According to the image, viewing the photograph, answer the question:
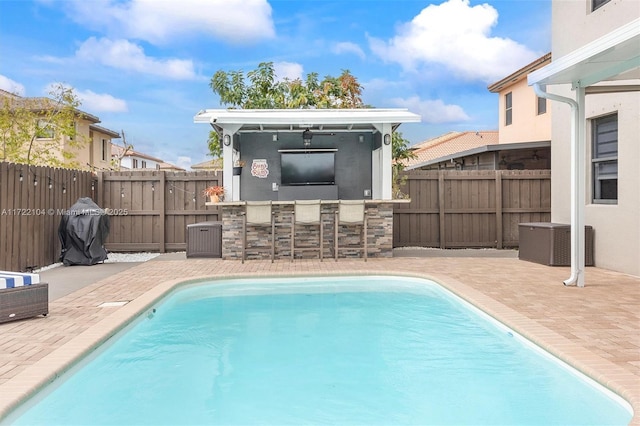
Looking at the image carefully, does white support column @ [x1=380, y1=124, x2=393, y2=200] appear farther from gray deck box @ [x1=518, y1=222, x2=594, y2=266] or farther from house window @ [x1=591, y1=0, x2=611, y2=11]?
house window @ [x1=591, y1=0, x2=611, y2=11]

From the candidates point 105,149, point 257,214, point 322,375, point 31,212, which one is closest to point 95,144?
point 105,149

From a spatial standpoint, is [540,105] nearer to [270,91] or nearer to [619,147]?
[270,91]

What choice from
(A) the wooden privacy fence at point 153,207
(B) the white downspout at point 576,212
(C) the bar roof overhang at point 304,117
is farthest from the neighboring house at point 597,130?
(A) the wooden privacy fence at point 153,207

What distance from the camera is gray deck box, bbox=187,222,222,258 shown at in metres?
9.57

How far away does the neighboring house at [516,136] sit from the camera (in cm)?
1278

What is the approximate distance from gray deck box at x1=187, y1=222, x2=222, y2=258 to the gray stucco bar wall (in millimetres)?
225

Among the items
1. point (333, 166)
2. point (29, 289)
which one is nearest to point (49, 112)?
point (333, 166)

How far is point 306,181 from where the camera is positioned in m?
10.6

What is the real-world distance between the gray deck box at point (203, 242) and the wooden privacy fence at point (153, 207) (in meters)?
1.34

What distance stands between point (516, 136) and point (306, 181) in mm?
9590

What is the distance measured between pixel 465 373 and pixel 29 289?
395 centimetres

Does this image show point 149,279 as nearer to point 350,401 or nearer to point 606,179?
point 350,401

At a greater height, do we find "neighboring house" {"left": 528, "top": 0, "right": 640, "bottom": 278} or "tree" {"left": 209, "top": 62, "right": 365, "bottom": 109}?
"tree" {"left": 209, "top": 62, "right": 365, "bottom": 109}

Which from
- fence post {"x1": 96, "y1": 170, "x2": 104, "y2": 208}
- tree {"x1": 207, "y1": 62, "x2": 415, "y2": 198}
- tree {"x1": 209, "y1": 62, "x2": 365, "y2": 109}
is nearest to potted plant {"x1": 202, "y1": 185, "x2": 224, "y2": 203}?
fence post {"x1": 96, "y1": 170, "x2": 104, "y2": 208}
